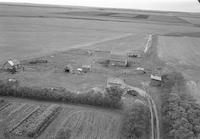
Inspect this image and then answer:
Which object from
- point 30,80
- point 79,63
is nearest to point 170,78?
point 79,63

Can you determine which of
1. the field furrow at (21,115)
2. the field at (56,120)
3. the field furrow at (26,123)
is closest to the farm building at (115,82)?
the field at (56,120)

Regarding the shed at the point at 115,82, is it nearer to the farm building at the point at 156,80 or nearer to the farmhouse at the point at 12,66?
the farm building at the point at 156,80

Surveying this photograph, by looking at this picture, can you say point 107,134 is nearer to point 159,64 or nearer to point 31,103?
point 31,103

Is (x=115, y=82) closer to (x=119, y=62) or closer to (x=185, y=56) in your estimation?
(x=119, y=62)

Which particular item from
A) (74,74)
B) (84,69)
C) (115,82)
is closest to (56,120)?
(115,82)

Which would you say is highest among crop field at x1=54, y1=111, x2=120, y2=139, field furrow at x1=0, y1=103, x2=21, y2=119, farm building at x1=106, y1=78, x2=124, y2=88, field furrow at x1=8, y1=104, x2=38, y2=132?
farm building at x1=106, y1=78, x2=124, y2=88

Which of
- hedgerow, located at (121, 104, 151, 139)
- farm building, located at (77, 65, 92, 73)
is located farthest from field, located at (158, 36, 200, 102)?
farm building, located at (77, 65, 92, 73)

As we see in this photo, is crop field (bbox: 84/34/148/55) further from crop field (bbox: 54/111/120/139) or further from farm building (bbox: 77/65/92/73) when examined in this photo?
crop field (bbox: 54/111/120/139)

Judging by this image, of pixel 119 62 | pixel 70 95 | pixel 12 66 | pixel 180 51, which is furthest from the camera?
pixel 180 51
